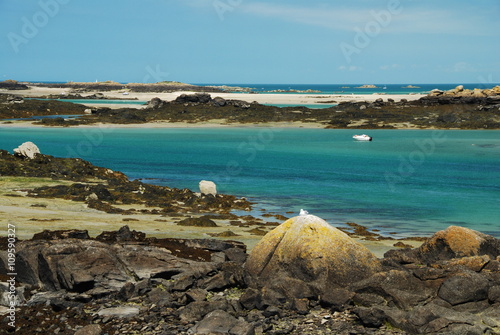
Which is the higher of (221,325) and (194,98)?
(194,98)

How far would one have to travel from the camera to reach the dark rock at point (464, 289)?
13.9m

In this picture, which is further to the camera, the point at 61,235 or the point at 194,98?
the point at 194,98

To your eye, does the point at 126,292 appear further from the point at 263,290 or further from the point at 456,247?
the point at 456,247

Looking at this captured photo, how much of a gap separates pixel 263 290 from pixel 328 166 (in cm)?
4277

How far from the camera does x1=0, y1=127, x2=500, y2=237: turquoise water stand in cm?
3453

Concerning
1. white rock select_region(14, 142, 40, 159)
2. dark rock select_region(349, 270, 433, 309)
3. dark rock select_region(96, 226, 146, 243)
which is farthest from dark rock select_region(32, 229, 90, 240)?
white rock select_region(14, 142, 40, 159)

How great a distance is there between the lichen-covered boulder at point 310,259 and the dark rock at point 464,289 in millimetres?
1995

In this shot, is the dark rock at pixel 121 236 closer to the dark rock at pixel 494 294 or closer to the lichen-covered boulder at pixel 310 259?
the lichen-covered boulder at pixel 310 259

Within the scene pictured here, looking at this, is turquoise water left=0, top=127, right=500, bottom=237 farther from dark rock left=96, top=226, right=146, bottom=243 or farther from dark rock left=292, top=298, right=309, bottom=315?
dark rock left=292, top=298, right=309, bottom=315

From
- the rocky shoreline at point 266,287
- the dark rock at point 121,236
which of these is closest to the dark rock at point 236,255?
the rocky shoreline at point 266,287

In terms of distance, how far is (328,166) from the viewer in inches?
2233

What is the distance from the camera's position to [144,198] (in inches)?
1357

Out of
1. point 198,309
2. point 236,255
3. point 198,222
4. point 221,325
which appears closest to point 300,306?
point 221,325

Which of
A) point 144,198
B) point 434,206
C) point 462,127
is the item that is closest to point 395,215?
point 434,206
